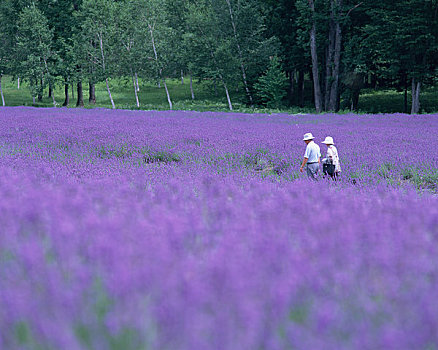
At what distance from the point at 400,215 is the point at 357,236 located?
797 millimetres

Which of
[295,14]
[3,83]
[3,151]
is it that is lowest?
[3,151]

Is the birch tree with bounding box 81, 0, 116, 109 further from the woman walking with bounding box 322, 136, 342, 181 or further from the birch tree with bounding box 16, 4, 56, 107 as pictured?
the woman walking with bounding box 322, 136, 342, 181

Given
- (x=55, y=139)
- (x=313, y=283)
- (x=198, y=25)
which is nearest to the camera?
(x=313, y=283)

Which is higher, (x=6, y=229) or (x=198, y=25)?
(x=198, y=25)

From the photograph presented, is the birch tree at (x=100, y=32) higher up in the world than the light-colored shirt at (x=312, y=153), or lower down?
higher up

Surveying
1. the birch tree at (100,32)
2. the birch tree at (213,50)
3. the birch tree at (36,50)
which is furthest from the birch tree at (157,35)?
the birch tree at (36,50)

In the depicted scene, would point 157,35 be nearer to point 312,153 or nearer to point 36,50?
point 36,50

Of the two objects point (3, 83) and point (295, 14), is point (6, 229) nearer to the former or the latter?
point (295, 14)

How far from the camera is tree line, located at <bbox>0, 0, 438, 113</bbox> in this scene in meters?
28.3

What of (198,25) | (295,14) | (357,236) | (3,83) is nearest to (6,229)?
(357,236)

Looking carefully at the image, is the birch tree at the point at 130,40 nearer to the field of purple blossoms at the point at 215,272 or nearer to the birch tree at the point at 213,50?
the birch tree at the point at 213,50

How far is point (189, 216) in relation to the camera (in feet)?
9.24

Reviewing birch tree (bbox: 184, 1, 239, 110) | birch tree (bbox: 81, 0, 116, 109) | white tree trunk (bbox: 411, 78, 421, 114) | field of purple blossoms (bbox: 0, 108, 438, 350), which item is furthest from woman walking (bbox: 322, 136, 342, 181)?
birch tree (bbox: 81, 0, 116, 109)

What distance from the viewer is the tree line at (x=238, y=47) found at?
1116 inches
